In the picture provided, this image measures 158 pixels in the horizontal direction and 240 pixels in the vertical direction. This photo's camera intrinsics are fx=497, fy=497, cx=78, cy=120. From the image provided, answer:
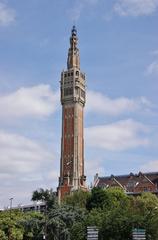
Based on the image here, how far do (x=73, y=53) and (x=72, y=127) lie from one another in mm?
21353

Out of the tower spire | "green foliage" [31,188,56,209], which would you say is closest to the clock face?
the tower spire

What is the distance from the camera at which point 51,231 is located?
65.2 meters

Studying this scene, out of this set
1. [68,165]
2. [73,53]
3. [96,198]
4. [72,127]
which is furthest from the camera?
[73,53]

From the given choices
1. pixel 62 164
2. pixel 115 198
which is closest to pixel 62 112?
pixel 62 164

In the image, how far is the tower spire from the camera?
430 feet

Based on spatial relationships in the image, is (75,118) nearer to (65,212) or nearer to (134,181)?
(134,181)

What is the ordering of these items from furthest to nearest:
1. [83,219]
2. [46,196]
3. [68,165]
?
[68,165]
[46,196]
[83,219]

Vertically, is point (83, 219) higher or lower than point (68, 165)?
lower

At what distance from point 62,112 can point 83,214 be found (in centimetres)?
6099

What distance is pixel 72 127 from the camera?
12450cm

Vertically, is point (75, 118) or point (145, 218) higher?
point (75, 118)

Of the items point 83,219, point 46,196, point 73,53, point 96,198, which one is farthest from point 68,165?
point 83,219

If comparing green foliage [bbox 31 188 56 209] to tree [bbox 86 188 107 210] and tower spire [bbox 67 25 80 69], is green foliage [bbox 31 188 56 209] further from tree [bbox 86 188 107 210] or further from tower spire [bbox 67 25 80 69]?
tower spire [bbox 67 25 80 69]

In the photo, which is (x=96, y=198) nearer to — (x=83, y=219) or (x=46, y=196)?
(x=46, y=196)
